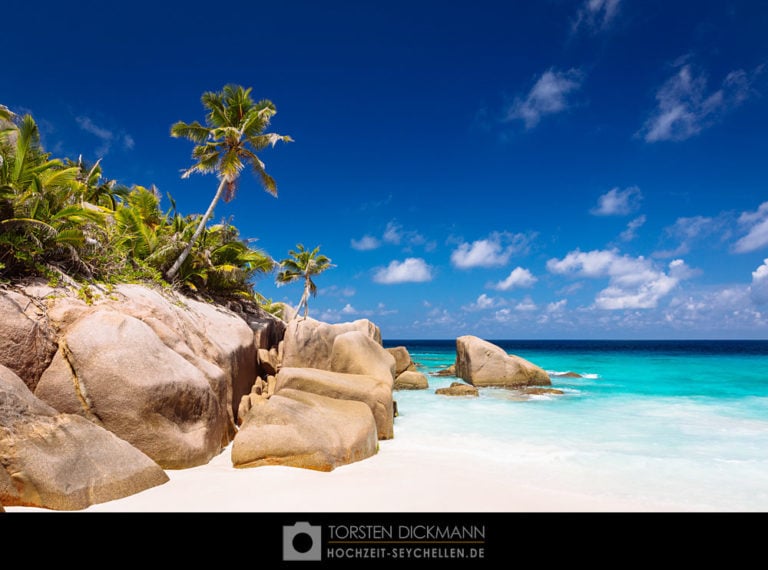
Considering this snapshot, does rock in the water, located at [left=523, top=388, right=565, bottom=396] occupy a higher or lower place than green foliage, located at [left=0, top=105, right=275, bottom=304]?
lower

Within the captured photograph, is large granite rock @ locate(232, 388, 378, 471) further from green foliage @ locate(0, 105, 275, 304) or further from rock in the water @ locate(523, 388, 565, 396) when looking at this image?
rock in the water @ locate(523, 388, 565, 396)

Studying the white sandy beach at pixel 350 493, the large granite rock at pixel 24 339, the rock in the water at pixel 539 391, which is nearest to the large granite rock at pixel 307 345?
the white sandy beach at pixel 350 493

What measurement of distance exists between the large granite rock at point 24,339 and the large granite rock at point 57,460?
3.33 ft

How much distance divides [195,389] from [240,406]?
3471 millimetres

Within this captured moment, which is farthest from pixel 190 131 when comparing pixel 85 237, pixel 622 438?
pixel 622 438

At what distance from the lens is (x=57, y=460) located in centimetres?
478

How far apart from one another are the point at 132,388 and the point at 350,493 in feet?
12.9

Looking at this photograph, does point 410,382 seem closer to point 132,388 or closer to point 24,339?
point 132,388

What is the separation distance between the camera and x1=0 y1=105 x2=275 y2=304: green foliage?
294 inches

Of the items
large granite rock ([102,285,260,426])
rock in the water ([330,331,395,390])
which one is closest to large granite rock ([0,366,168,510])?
large granite rock ([102,285,260,426])

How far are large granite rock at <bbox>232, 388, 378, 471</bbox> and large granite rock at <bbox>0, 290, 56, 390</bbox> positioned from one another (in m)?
3.39

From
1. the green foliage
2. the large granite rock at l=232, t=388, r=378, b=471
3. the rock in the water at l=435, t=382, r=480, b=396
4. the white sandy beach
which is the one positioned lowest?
the rock in the water at l=435, t=382, r=480, b=396

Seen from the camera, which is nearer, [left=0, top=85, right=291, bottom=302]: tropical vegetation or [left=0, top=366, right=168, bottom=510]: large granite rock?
[left=0, top=366, right=168, bottom=510]: large granite rock

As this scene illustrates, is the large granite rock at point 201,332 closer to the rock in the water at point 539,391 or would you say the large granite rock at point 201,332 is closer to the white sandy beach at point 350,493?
the white sandy beach at point 350,493
